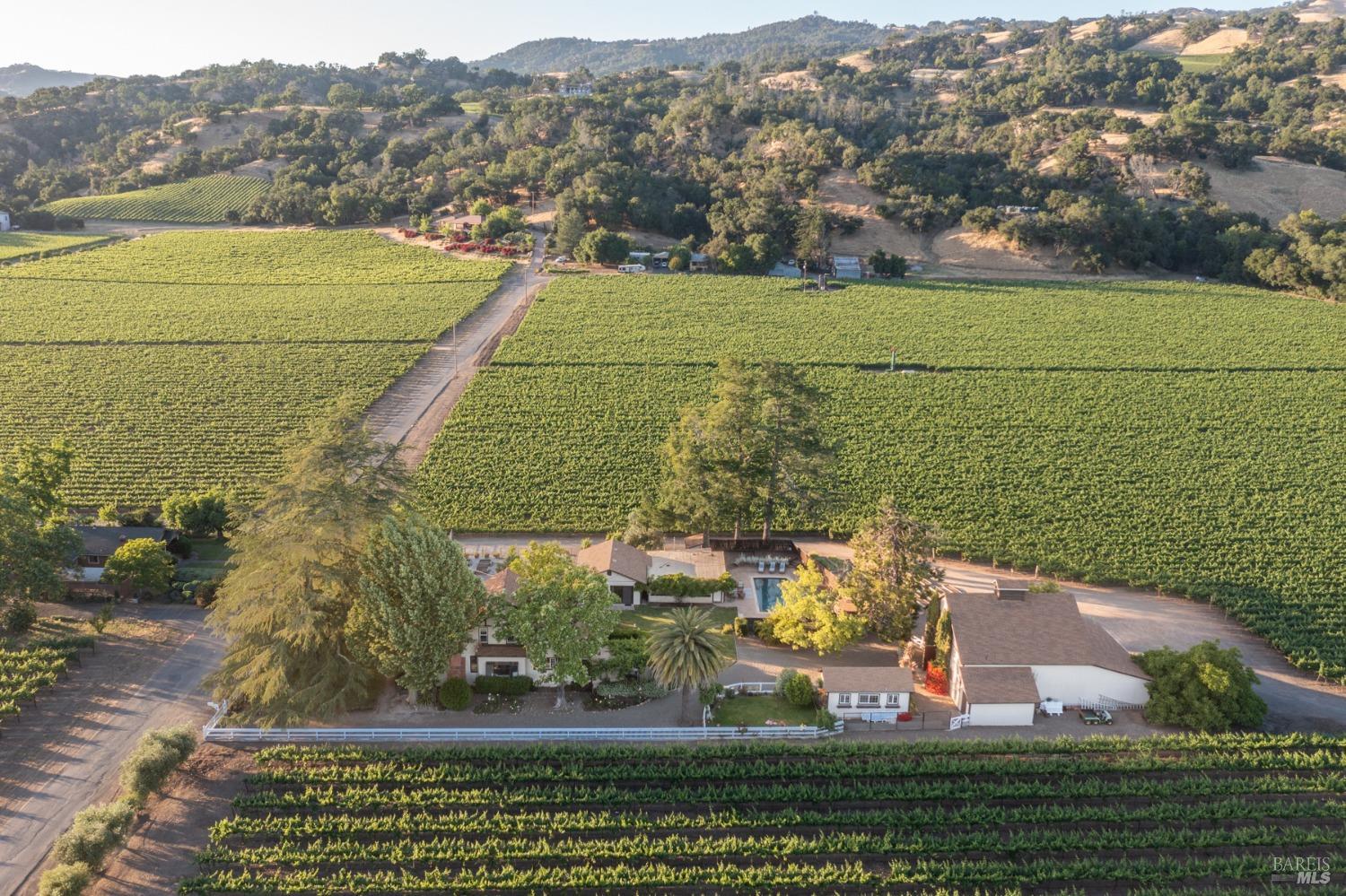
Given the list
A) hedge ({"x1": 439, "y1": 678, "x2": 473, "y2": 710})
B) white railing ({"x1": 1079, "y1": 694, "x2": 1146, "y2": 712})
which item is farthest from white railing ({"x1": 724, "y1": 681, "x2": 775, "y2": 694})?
white railing ({"x1": 1079, "y1": 694, "x2": 1146, "y2": 712})

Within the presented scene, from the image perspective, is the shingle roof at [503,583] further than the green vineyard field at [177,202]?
No

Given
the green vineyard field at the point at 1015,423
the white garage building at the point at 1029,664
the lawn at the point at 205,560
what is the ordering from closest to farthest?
the white garage building at the point at 1029,664 → the lawn at the point at 205,560 → the green vineyard field at the point at 1015,423

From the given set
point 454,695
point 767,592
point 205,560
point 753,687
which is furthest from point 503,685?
point 205,560

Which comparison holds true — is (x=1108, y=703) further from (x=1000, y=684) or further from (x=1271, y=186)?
(x=1271, y=186)

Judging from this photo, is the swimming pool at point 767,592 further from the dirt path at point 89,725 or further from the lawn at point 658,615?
the dirt path at point 89,725

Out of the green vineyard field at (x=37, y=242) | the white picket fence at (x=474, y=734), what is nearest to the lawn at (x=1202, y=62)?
the white picket fence at (x=474, y=734)

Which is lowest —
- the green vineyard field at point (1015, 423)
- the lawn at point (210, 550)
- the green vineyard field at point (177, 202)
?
the green vineyard field at point (1015, 423)

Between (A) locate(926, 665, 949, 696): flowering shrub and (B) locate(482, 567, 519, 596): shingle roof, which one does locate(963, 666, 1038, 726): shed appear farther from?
(B) locate(482, 567, 519, 596): shingle roof
